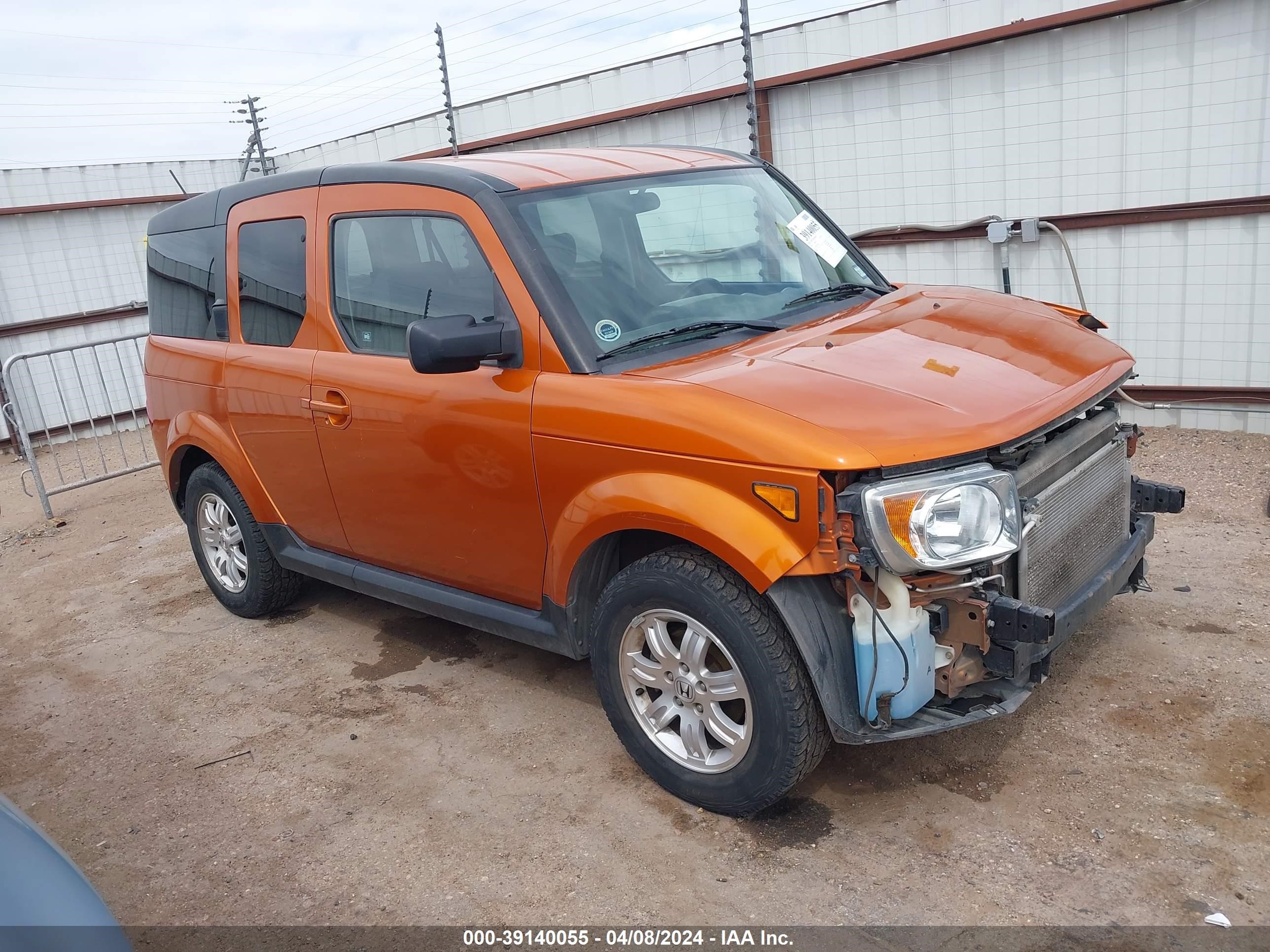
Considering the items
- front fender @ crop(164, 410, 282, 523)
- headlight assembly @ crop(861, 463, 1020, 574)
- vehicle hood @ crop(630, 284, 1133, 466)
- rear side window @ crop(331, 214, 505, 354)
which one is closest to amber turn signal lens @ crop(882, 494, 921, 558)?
headlight assembly @ crop(861, 463, 1020, 574)

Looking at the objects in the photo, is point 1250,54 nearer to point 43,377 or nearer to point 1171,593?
point 1171,593

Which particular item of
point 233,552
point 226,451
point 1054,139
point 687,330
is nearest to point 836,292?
point 687,330

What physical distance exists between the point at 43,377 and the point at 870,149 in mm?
9085

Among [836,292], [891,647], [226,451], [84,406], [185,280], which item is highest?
[185,280]

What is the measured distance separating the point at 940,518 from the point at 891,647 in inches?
15.6

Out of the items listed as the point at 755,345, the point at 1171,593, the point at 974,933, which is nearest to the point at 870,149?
the point at 1171,593

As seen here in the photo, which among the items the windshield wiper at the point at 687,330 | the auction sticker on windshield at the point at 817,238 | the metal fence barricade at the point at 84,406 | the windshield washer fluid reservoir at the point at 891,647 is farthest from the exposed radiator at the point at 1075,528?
the metal fence barricade at the point at 84,406

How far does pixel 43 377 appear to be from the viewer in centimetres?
1144

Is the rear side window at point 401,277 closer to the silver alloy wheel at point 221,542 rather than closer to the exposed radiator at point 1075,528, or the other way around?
the silver alloy wheel at point 221,542

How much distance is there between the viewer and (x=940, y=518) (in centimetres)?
286

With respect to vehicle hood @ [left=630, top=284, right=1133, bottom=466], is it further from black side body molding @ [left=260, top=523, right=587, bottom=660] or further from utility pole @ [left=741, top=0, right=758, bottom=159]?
utility pole @ [left=741, top=0, right=758, bottom=159]

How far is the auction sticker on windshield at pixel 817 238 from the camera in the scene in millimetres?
4336

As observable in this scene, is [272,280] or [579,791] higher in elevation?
[272,280]

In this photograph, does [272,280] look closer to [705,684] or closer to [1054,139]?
[705,684]
